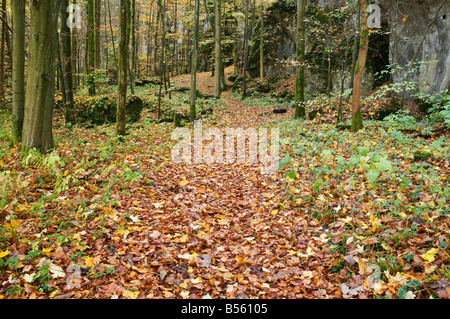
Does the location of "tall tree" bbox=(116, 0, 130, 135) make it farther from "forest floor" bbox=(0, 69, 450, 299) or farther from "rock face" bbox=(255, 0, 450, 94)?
"rock face" bbox=(255, 0, 450, 94)

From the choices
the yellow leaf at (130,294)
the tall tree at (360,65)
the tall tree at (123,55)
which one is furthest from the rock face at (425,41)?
the yellow leaf at (130,294)

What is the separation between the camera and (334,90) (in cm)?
1753

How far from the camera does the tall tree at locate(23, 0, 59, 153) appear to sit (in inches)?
248

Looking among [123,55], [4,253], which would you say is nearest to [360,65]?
[123,55]

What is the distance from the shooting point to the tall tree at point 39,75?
20.7 ft

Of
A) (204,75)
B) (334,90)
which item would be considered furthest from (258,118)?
(204,75)

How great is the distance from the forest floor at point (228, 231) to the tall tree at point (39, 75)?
768 millimetres

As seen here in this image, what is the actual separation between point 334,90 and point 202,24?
91.3 ft

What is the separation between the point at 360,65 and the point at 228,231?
8.11 m

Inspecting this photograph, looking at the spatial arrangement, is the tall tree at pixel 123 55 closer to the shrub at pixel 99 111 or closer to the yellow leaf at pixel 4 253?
the shrub at pixel 99 111

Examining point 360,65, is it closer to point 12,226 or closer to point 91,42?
point 12,226

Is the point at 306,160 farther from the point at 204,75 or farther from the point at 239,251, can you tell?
the point at 204,75

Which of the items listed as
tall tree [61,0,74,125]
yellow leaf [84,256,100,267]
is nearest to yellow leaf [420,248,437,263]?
yellow leaf [84,256,100,267]

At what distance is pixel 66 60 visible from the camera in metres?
13.1
